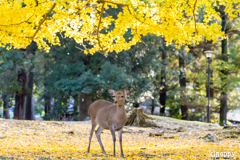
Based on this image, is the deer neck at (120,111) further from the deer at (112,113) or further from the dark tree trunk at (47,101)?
the dark tree trunk at (47,101)

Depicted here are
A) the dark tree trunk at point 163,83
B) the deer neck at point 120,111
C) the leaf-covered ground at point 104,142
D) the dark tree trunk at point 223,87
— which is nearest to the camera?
the deer neck at point 120,111

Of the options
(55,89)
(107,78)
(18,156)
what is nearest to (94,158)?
(18,156)

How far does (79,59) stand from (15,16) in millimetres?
12177

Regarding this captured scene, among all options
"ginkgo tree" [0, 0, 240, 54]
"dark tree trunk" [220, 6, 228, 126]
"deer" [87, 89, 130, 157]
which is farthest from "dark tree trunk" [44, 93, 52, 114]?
"deer" [87, 89, 130, 157]

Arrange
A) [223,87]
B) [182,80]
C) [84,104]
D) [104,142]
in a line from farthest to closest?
1. [182,80]
2. [223,87]
3. [84,104]
4. [104,142]

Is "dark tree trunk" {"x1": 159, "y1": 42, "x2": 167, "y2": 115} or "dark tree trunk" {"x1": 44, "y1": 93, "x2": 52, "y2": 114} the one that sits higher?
"dark tree trunk" {"x1": 159, "y1": 42, "x2": 167, "y2": 115}

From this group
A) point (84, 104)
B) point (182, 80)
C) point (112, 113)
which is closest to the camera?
point (112, 113)

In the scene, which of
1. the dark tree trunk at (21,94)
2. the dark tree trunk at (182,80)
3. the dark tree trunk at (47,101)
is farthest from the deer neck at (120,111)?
the dark tree trunk at (47,101)

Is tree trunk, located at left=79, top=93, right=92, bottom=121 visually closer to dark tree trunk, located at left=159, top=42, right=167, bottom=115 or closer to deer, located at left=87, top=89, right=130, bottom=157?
dark tree trunk, located at left=159, top=42, right=167, bottom=115

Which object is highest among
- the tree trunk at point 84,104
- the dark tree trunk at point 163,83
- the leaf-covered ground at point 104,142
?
the dark tree trunk at point 163,83

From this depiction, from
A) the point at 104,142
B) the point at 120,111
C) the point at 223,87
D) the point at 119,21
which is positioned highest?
the point at 119,21

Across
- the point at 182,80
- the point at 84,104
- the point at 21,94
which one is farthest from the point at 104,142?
the point at 182,80

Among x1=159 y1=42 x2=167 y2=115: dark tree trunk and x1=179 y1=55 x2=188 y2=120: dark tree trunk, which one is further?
x1=179 y1=55 x2=188 y2=120: dark tree trunk

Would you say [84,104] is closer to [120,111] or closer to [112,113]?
[112,113]
